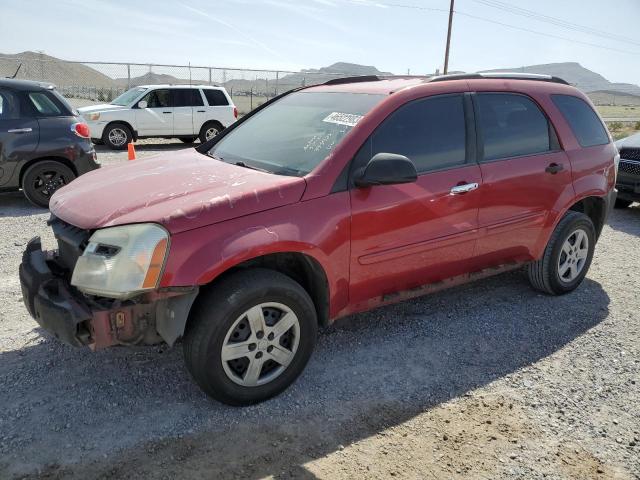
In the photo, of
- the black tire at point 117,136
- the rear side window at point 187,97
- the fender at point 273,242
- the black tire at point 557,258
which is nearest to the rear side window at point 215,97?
the rear side window at point 187,97

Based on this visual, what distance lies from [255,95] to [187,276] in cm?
2695

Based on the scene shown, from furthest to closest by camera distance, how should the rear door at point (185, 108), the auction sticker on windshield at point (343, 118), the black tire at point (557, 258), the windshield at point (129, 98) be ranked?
the rear door at point (185, 108) → the windshield at point (129, 98) → the black tire at point (557, 258) → the auction sticker on windshield at point (343, 118)

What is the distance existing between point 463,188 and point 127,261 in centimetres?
229

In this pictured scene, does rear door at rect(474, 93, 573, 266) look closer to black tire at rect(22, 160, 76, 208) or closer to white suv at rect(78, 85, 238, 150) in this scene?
black tire at rect(22, 160, 76, 208)

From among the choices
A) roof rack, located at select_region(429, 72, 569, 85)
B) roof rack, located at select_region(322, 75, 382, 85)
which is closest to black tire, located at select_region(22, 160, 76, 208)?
roof rack, located at select_region(322, 75, 382, 85)

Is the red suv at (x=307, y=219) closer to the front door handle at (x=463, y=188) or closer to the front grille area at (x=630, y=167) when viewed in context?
the front door handle at (x=463, y=188)

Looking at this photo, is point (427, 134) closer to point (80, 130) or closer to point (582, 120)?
point (582, 120)

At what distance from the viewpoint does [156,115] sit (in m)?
14.2

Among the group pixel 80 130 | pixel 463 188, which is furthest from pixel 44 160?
pixel 463 188

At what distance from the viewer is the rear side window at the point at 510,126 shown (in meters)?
3.99

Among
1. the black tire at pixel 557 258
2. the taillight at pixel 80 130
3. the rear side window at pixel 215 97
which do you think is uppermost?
the rear side window at pixel 215 97

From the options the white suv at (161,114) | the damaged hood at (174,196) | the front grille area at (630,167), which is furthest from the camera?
the white suv at (161,114)

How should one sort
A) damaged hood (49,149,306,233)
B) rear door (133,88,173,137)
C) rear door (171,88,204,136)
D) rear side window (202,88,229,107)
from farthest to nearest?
rear side window (202,88,229,107)
rear door (171,88,204,136)
rear door (133,88,173,137)
damaged hood (49,149,306,233)

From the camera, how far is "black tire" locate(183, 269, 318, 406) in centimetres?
284
